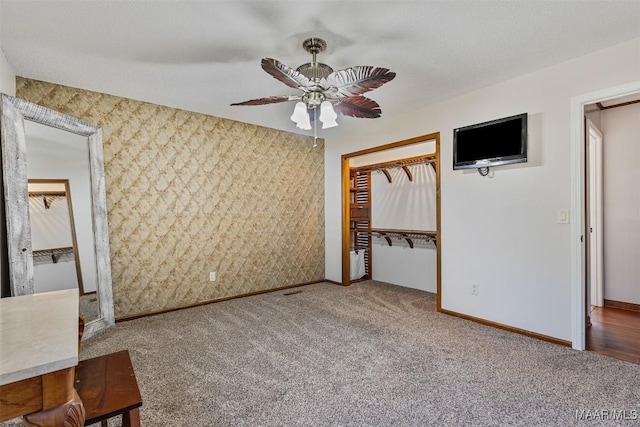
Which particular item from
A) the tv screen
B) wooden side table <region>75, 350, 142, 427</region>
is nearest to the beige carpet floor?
wooden side table <region>75, 350, 142, 427</region>

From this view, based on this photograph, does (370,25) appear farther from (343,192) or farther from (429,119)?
(343,192)

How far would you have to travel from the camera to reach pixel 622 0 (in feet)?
6.19

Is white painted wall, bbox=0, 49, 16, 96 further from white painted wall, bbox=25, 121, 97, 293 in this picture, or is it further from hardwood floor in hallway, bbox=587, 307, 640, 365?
hardwood floor in hallway, bbox=587, 307, 640, 365

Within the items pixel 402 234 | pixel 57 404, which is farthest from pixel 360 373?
pixel 402 234

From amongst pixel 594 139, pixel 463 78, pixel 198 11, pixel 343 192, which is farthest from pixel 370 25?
pixel 594 139

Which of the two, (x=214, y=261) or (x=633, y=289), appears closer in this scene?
(x=633, y=289)

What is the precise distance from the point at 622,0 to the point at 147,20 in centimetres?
295

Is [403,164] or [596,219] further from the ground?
[403,164]

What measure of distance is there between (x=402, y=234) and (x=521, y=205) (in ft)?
6.71

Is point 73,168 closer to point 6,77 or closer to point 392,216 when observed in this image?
point 6,77

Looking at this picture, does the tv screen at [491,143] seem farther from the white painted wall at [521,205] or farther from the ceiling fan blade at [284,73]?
the ceiling fan blade at [284,73]

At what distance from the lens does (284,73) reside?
6.45ft

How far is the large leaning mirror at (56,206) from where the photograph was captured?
7.96 ft

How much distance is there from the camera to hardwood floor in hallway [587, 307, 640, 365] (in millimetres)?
2578
